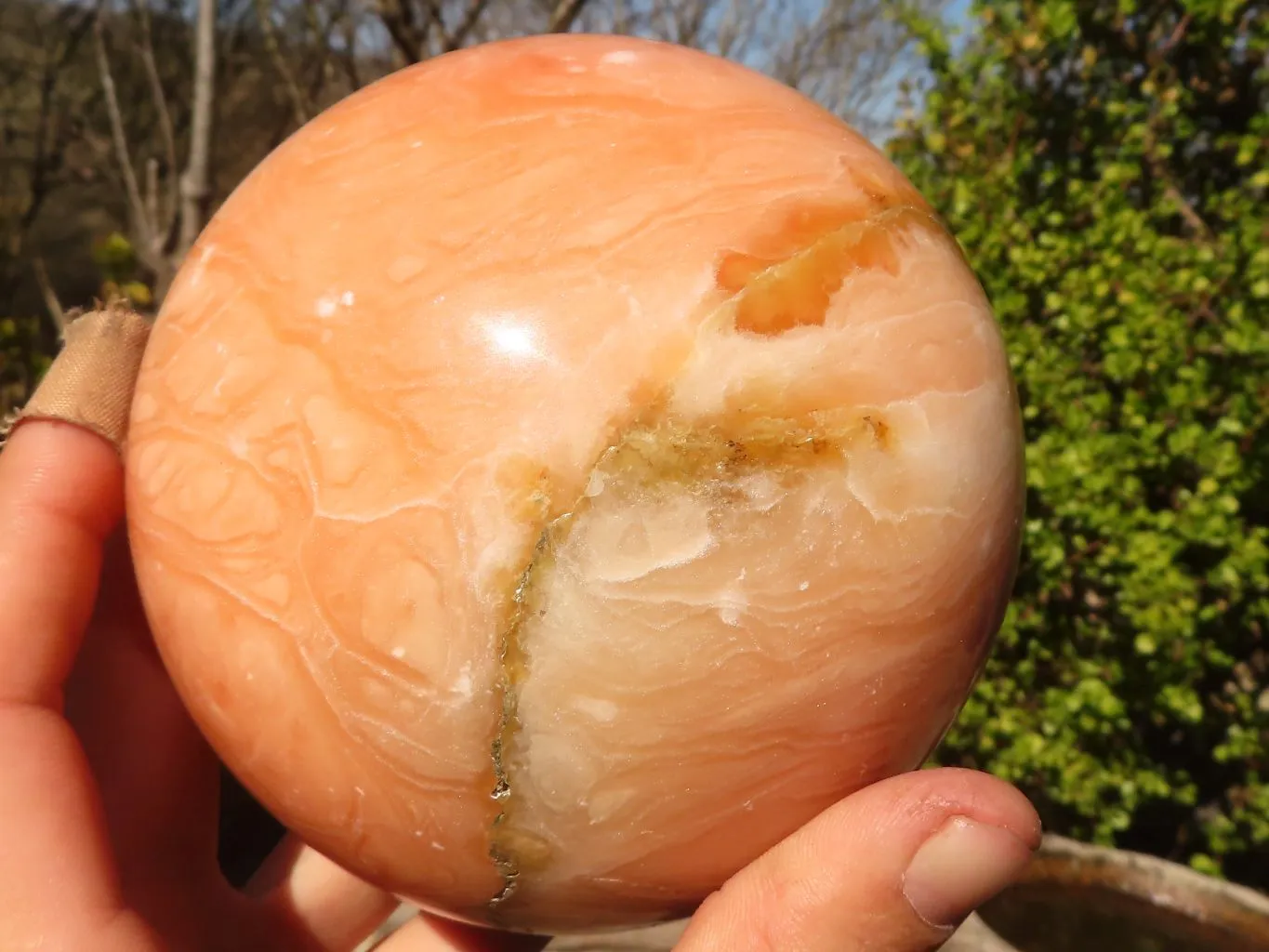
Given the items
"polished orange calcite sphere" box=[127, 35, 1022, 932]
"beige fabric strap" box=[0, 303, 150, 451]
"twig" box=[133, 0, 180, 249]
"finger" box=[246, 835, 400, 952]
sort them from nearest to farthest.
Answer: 1. "polished orange calcite sphere" box=[127, 35, 1022, 932]
2. "beige fabric strap" box=[0, 303, 150, 451]
3. "finger" box=[246, 835, 400, 952]
4. "twig" box=[133, 0, 180, 249]

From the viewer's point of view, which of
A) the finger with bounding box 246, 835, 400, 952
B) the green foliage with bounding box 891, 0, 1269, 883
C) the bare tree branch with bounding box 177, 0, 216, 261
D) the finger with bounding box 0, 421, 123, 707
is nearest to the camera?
the finger with bounding box 0, 421, 123, 707

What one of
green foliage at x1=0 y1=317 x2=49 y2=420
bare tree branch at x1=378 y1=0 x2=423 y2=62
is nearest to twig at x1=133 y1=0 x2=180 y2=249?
green foliage at x1=0 y1=317 x2=49 y2=420

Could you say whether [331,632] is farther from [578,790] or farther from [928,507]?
[928,507]

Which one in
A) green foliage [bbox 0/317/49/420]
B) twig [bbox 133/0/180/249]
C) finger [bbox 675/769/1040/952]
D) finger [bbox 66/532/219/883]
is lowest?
green foliage [bbox 0/317/49/420]

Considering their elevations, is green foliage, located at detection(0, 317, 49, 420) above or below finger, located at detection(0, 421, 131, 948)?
below

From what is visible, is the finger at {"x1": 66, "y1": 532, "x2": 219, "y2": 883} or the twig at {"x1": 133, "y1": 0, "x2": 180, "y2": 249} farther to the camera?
the twig at {"x1": 133, "y1": 0, "x2": 180, "y2": 249}

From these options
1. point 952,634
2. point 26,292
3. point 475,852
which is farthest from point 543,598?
point 26,292

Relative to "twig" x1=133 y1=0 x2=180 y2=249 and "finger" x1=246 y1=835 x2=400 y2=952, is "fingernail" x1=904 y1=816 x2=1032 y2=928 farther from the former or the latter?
"twig" x1=133 y1=0 x2=180 y2=249

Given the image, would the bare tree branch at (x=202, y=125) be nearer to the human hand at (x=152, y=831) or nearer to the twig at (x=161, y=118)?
the twig at (x=161, y=118)

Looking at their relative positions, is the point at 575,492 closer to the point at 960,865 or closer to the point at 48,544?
the point at 960,865
